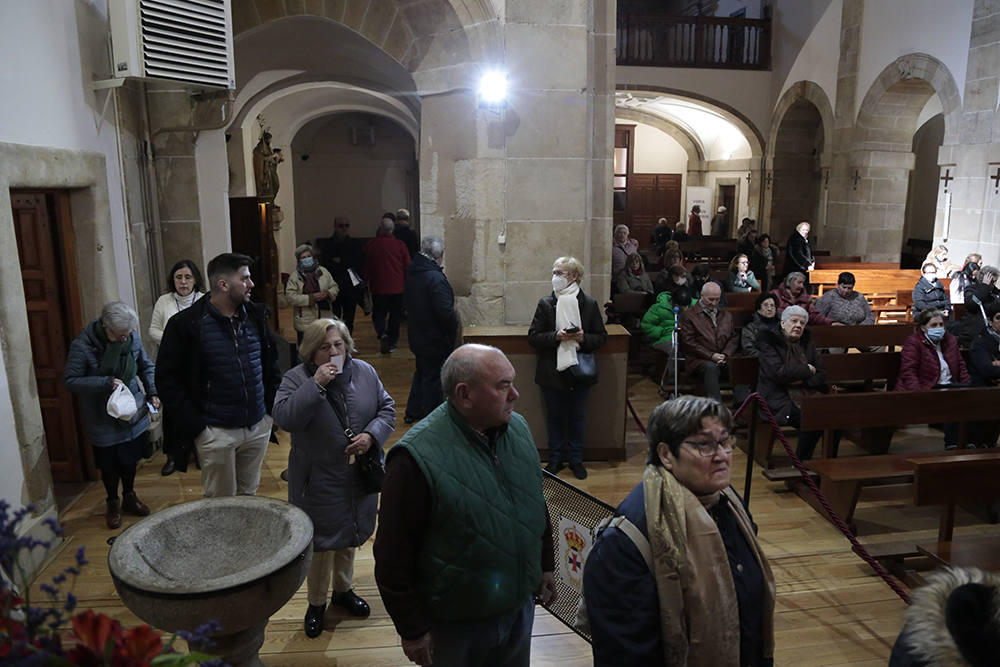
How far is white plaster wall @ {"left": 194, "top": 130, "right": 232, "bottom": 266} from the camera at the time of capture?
21.6 ft

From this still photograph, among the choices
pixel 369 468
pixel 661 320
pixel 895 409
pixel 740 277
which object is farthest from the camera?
pixel 740 277

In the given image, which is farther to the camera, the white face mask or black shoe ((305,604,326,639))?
black shoe ((305,604,326,639))

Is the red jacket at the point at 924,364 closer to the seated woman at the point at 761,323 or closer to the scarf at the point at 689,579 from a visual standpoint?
the seated woman at the point at 761,323

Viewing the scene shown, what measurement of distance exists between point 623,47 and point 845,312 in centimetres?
914

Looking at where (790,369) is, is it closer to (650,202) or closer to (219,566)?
(219,566)

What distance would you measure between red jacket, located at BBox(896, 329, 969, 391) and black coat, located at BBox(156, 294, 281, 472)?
4990 mm

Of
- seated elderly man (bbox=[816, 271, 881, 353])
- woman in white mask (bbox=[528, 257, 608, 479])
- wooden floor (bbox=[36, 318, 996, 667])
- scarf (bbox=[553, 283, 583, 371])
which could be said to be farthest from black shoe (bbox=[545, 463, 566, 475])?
seated elderly man (bbox=[816, 271, 881, 353])

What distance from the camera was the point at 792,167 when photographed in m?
15.5

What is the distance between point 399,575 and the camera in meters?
2.14

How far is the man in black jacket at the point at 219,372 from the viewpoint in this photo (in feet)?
11.8

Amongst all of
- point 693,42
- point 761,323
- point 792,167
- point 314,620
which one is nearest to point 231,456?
point 314,620

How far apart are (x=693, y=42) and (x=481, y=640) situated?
15.2 metres

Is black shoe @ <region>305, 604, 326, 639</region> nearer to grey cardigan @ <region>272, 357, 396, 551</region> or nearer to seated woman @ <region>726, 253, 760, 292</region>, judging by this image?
grey cardigan @ <region>272, 357, 396, 551</region>

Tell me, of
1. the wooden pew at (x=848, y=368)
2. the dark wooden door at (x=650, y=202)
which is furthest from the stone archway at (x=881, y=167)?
the wooden pew at (x=848, y=368)
